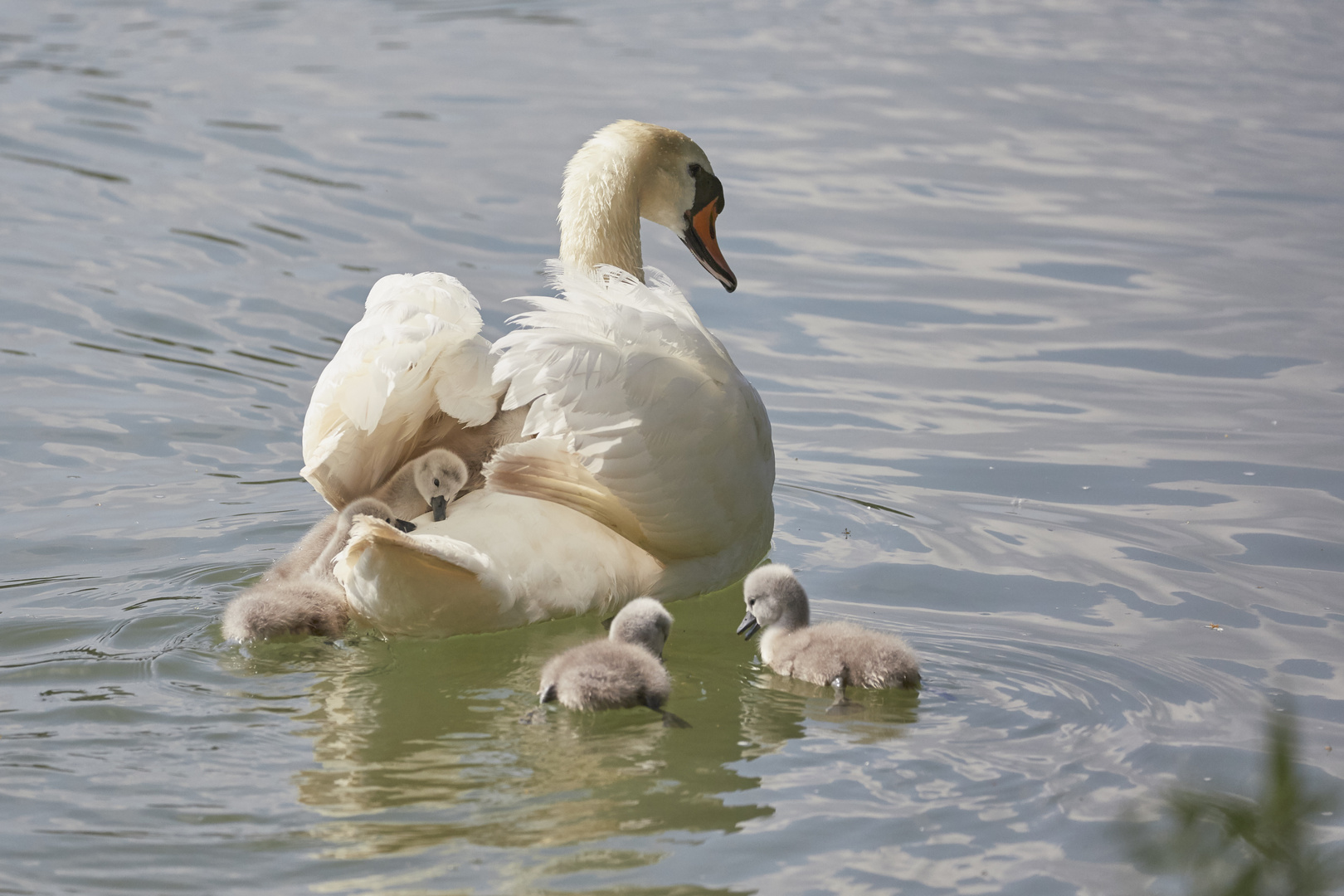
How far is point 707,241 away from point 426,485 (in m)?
2.31

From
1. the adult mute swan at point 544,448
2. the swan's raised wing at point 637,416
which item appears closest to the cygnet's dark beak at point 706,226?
the adult mute swan at point 544,448

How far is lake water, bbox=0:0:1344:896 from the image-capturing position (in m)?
3.61

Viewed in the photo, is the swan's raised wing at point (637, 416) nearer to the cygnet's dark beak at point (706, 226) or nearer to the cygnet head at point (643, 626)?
the cygnet head at point (643, 626)

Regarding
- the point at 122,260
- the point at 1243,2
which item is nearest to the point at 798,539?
the point at 122,260

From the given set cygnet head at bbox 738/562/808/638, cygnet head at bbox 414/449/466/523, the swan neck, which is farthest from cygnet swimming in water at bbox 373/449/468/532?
the swan neck

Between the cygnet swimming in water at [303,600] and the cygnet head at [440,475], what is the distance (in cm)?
16

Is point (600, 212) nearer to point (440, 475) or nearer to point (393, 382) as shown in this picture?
point (440, 475)

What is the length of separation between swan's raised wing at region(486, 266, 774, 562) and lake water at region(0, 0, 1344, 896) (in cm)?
42

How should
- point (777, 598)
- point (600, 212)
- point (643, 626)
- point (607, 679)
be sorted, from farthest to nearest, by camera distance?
point (600, 212) → point (777, 598) → point (643, 626) → point (607, 679)

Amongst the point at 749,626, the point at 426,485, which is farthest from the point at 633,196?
the point at 749,626

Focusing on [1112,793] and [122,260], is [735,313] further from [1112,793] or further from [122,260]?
[1112,793]

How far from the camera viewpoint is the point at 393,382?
170 inches

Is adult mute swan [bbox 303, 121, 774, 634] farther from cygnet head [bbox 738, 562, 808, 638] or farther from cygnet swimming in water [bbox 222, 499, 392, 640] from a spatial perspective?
cygnet head [bbox 738, 562, 808, 638]

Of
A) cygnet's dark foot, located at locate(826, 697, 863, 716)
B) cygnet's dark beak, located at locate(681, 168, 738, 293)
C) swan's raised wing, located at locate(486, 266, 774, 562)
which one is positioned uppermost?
cygnet's dark beak, located at locate(681, 168, 738, 293)
